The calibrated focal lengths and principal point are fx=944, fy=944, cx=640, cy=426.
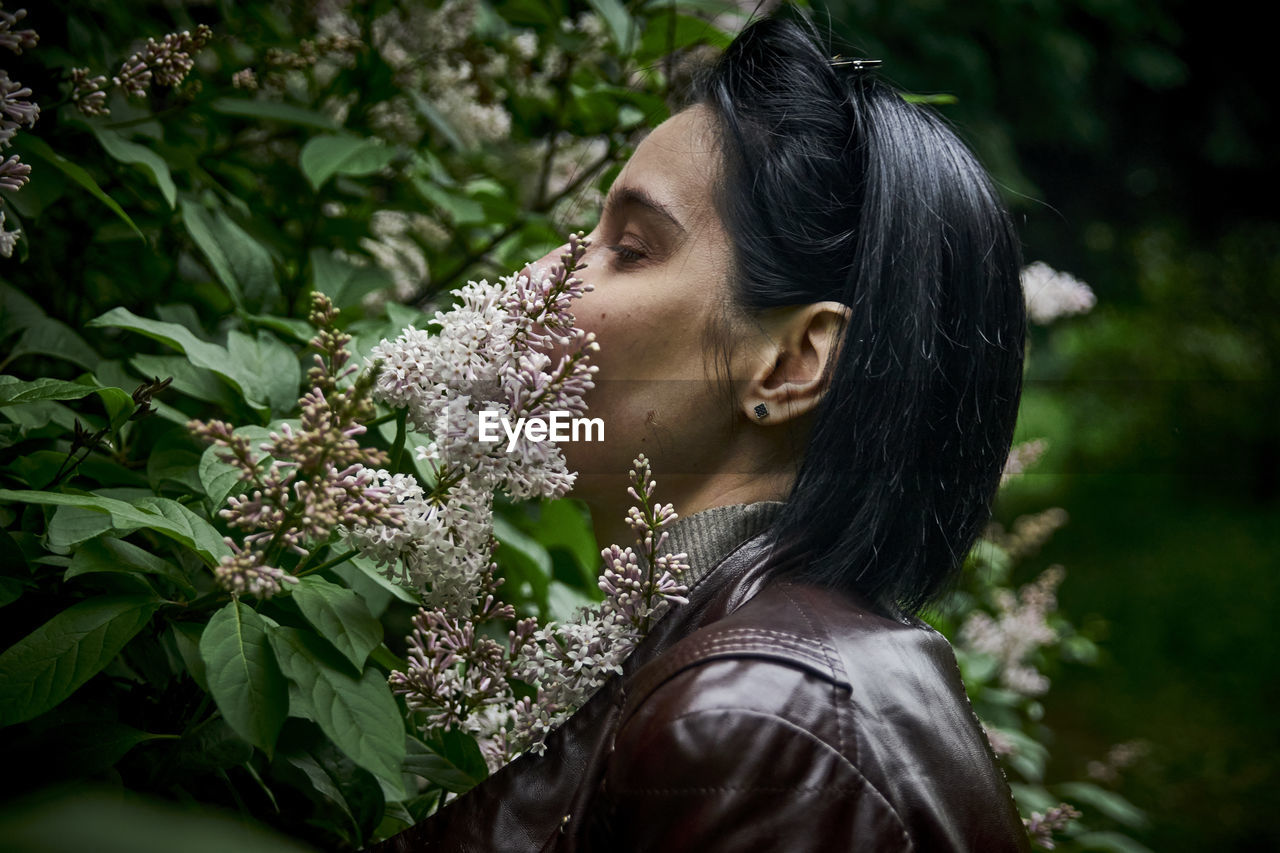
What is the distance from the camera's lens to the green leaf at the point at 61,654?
0.84 m

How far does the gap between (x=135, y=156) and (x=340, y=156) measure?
0.34 m

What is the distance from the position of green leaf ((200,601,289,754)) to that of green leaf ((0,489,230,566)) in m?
0.07

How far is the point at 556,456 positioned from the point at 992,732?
5.23 feet

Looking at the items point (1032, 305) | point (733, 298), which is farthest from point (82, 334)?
point (1032, 305)

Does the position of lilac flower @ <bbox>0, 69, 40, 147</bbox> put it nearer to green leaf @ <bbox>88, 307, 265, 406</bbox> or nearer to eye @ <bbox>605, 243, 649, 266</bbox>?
green leaf @ <bbox>88, 307, 265, 406</bbox>

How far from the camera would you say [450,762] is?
112 centimetres

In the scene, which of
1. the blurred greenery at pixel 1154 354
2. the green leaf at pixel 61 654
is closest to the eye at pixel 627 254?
the green leaf at pixel 61 654

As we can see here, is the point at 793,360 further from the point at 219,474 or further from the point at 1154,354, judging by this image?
the point at 1154,354

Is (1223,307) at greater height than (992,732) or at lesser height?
lesser

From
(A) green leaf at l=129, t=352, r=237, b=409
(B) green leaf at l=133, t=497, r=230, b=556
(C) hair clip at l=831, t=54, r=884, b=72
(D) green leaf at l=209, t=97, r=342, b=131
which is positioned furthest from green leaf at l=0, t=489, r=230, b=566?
(C) hair clip at l=831, t=54, r=884, b=72

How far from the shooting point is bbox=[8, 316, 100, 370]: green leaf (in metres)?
1.27

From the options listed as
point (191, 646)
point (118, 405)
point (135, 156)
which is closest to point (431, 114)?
point (135, 156)

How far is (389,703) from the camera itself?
35.8 inches

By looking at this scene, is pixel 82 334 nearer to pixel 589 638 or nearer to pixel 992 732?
pixel 589 638
